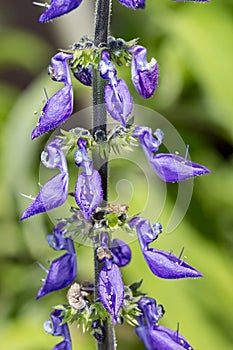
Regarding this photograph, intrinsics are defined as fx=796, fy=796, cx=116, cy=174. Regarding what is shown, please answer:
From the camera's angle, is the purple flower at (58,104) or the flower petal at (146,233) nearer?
the purple flower at (58,104)

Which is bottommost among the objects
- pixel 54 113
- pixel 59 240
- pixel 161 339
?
pixel 161 339

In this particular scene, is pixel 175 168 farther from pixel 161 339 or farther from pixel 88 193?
pixel 161 339

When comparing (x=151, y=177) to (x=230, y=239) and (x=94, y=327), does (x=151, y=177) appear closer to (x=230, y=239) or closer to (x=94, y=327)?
(x=230, y=239)

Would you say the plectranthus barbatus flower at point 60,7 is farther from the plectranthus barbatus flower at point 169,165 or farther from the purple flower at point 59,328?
the purple flower at point 59,328

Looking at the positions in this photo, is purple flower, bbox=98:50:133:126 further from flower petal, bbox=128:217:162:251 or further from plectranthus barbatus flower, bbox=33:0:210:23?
flower petal, bbox=128:217:162:251

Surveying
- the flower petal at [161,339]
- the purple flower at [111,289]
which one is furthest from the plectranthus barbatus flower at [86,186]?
the flower petal at [161,339]

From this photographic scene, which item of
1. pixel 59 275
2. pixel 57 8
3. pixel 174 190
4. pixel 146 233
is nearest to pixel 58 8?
pixel 57 8
